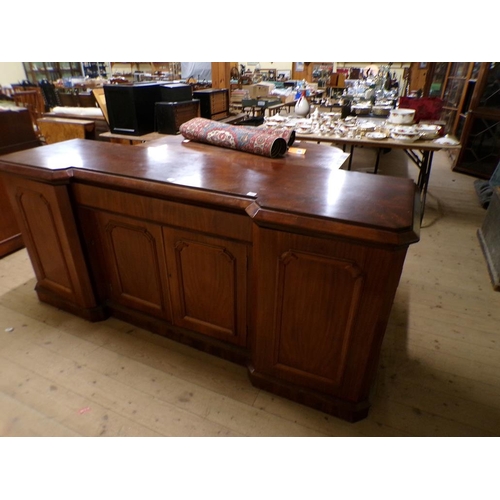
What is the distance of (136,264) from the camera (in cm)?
158

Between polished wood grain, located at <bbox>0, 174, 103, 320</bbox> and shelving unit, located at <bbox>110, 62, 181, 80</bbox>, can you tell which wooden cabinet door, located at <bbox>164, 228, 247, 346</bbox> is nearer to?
polished wood grain, located at <bbox>0, 174, 103, 320</bbox>

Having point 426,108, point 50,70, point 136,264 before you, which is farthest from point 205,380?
point 50,70

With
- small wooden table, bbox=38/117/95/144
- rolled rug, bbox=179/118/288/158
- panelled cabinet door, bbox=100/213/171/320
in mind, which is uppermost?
rolled rug, bbox=179/118/288/158

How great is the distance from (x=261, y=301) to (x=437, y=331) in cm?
114

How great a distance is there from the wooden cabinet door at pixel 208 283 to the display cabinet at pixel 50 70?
1003 centimetres

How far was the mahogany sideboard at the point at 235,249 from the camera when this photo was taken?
3.46ft

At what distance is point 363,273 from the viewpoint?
1.03 m

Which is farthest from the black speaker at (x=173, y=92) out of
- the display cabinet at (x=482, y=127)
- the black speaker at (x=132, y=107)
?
the display cabinet at (x=482, y=127)

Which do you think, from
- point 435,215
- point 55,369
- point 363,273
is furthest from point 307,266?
point 435,215

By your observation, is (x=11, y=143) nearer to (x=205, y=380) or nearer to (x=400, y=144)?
(x=205, y=380)

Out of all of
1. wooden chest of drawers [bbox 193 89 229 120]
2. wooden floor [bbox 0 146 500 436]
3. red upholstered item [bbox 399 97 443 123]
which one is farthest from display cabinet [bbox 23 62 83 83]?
wooden floor [bbox 0 146 500 436]

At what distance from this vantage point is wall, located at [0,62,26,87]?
8.27 metres

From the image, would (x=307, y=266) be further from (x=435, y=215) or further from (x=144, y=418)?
(x=435, y=215)

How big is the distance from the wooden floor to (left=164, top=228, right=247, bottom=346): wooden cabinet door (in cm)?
21
